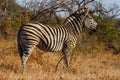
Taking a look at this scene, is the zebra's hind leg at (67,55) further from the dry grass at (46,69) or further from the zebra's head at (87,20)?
the zebra's head at (87,20)

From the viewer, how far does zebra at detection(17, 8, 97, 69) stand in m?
10.2

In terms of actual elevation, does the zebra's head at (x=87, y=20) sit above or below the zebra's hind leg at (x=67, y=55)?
above

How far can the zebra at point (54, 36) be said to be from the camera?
10227mm

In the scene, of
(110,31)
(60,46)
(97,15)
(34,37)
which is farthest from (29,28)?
(110,31)

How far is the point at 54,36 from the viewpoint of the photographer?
35.8 feet

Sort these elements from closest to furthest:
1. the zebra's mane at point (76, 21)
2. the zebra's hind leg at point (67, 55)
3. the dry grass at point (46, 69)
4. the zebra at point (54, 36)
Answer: the dry grass at point (46, 69)
the zebra at point (54, 36)
the zebra's hind leg at point (67, 55)
the zebra's mane at point (76, 21)

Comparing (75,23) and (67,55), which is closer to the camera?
(67,55)

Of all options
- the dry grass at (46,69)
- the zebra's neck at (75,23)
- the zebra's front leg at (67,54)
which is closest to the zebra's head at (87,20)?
the zebra's neck at (75,23)

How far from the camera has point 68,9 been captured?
589 inches

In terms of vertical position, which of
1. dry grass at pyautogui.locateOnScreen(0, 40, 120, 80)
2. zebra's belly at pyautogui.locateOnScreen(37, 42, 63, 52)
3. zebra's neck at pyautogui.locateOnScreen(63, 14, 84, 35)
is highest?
zebra's neck at pyautogui.locateOnScreen(63, 14, 84, 35)

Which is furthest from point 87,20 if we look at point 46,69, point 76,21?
point 46,69

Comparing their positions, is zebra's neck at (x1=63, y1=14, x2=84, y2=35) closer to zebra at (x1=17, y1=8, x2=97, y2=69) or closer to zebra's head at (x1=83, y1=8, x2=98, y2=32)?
zebra at (x1=17, y1=8, x2=97, y2=69)

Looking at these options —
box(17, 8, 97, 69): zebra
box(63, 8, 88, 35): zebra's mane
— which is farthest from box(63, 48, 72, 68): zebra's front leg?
box(63, 8, 88, 35): zebra's mane

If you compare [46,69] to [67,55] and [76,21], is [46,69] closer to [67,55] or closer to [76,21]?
[67,55]
